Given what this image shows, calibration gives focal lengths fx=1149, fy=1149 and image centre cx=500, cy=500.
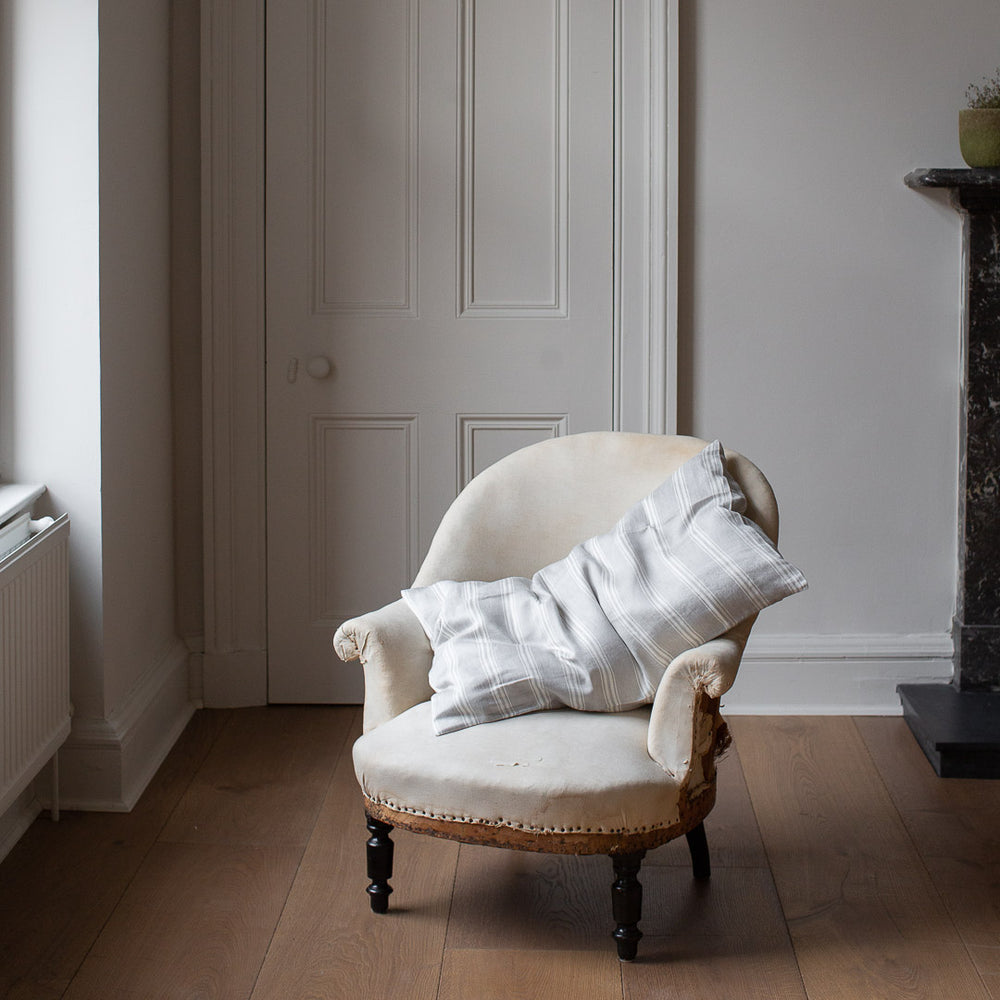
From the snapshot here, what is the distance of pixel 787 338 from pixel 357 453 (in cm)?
121

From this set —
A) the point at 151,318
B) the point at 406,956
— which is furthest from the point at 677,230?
the point at 406,956

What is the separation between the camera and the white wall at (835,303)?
118 inches

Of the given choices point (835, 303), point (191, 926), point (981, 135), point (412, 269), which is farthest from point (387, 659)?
point (981, 135)

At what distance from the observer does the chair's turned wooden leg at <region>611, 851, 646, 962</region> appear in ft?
6.15

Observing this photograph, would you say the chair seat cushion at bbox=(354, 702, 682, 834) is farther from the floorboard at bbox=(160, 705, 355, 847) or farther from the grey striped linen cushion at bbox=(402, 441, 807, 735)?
the floorboard at bbox=(160, 705, 355, 847)

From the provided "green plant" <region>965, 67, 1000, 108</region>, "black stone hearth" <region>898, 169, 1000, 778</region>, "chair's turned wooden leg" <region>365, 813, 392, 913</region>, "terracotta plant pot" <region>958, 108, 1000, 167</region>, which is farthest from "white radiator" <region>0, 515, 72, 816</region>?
"green plant" <region>965, 67, 1000, 108</region>

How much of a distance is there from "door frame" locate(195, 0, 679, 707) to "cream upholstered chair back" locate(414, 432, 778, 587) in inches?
32.3

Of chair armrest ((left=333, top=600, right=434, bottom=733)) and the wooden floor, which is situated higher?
chair armrest ((left=333, top=600, right=434, bottom=733))

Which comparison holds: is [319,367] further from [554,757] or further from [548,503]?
[554,757]

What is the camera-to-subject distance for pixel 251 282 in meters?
3.08

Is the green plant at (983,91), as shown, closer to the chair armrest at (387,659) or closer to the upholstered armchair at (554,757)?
the upholstered armchair at (554,757)

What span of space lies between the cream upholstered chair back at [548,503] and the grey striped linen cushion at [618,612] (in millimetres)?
121

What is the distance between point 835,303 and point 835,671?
3.29 feet

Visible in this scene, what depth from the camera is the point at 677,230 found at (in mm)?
3039
